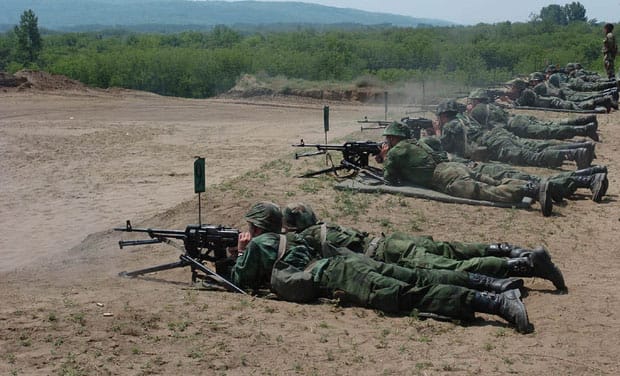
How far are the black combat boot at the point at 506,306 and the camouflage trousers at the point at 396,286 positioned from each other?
0.08 metres

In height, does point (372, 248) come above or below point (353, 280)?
above

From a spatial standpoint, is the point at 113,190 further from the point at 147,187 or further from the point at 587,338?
the point at 587,338

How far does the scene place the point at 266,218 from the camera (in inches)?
290

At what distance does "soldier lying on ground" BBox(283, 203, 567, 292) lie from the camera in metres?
6.94

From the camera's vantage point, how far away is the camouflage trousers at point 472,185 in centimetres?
1055

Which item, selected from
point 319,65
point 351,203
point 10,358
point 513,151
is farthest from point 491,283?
point 319,65

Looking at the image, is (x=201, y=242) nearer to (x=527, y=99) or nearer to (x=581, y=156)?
(x=581, y=156)

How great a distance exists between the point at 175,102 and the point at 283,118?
21.1ft

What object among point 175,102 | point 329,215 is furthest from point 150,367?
point 175,102

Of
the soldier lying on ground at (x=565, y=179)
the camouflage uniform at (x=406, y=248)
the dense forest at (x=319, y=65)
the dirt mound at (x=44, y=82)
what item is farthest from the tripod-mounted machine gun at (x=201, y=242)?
the dirt mound at (x=44, y=82)

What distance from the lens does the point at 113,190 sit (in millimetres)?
13492

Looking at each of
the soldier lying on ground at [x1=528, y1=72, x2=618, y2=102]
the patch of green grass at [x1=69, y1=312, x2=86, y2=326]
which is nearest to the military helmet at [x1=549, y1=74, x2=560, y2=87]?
the soldier lying on ground at [x1=528, y1=72, x2=618, y2=102]

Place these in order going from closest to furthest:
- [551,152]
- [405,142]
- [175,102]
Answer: [405,142] → [551,152] → [175,102]

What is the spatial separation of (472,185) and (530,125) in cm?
549
